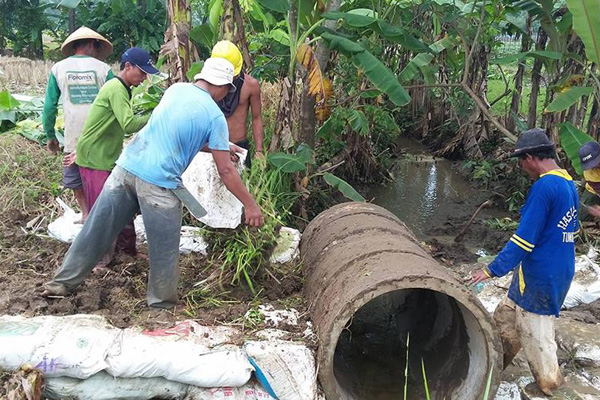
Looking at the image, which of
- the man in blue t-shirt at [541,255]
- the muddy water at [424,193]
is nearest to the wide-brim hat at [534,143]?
the man in blue t-shirt at [541,255]

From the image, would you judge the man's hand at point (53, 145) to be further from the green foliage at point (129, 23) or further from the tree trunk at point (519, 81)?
the green foliage at point (129, 23)

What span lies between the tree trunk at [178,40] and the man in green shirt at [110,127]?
114 cm

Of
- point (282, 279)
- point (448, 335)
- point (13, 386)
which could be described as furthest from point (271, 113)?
point (13, 386)

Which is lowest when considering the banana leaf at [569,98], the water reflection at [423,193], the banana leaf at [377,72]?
the water reflection at [423,193]

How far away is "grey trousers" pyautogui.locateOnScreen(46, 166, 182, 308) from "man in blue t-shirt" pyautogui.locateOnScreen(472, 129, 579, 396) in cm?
193

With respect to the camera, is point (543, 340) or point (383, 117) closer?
point (543, 340)

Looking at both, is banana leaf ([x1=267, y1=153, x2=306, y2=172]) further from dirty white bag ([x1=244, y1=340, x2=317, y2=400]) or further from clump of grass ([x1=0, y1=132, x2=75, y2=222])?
clump of grass ([x1=0, y1=132, x2=75, y2=222])

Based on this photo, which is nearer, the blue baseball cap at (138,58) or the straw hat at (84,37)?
the blue baseball cap at (138,58)

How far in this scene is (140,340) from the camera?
10.4 feet

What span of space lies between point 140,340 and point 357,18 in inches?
136

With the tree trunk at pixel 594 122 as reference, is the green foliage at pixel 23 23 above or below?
above

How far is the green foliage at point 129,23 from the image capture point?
20.7 m

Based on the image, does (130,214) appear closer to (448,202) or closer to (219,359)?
(219,359)

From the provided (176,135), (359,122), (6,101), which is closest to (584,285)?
(359,122)
